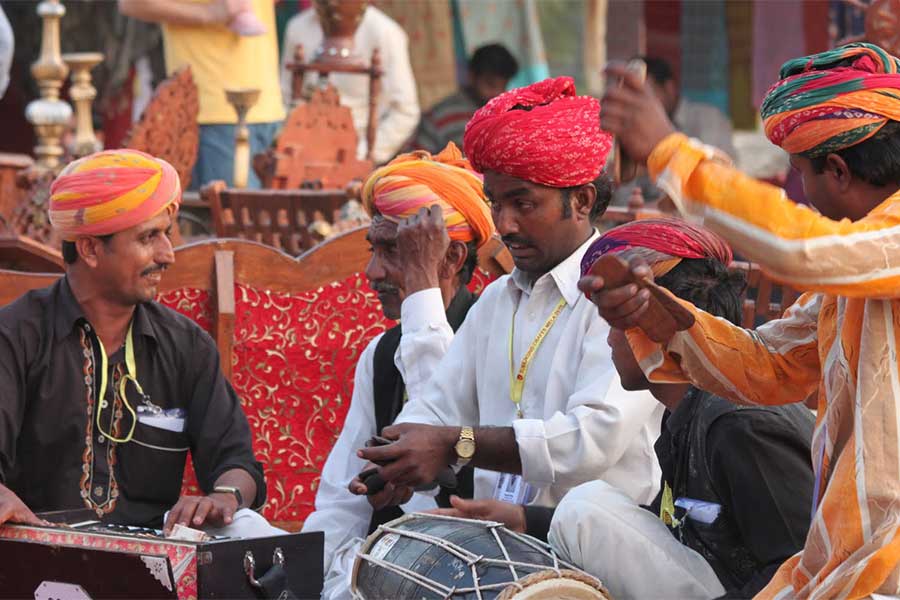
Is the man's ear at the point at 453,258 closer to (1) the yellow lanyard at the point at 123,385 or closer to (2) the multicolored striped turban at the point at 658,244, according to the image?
(1) the yellow lanyard at the point at 123,385

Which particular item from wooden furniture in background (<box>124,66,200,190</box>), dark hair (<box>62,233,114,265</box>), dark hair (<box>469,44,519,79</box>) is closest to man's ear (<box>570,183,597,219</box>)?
dark hair (<box>62,233,114,265</box>)

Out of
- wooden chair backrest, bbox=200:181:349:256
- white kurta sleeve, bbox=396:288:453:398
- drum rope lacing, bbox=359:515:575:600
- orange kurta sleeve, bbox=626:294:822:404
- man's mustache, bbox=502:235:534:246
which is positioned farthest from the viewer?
wooden chair backrest, bbox=200:181:349:256

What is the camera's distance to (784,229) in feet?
9.23

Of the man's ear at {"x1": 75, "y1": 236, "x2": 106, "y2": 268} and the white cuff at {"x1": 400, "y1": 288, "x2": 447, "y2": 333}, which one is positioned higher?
the man's ear at {"x1": 75, "y1": 236, "x2": 106, "y2": 268}

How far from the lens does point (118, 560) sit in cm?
420

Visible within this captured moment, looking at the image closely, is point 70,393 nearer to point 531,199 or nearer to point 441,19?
point 531,199

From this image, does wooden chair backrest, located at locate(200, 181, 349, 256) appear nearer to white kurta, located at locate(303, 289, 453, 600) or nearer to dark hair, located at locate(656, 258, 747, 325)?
white kurta, located at locate(303, 289, 453, 600)

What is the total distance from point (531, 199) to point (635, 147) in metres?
1.57

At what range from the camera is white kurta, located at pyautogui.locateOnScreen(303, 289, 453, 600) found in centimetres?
500

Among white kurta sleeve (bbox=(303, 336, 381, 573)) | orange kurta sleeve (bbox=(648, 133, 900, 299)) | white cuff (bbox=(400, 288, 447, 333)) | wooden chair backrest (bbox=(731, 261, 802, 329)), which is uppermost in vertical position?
orange kurta sleeve (bbox=(648, 133, 900, 299))

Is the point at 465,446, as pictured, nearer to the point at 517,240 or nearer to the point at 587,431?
the point at 587,431

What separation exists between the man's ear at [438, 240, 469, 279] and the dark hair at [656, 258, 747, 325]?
169 cm

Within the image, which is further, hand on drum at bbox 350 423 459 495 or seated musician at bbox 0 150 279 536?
seated musician at bbox 0 150 279 536

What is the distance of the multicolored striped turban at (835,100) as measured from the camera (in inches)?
120
